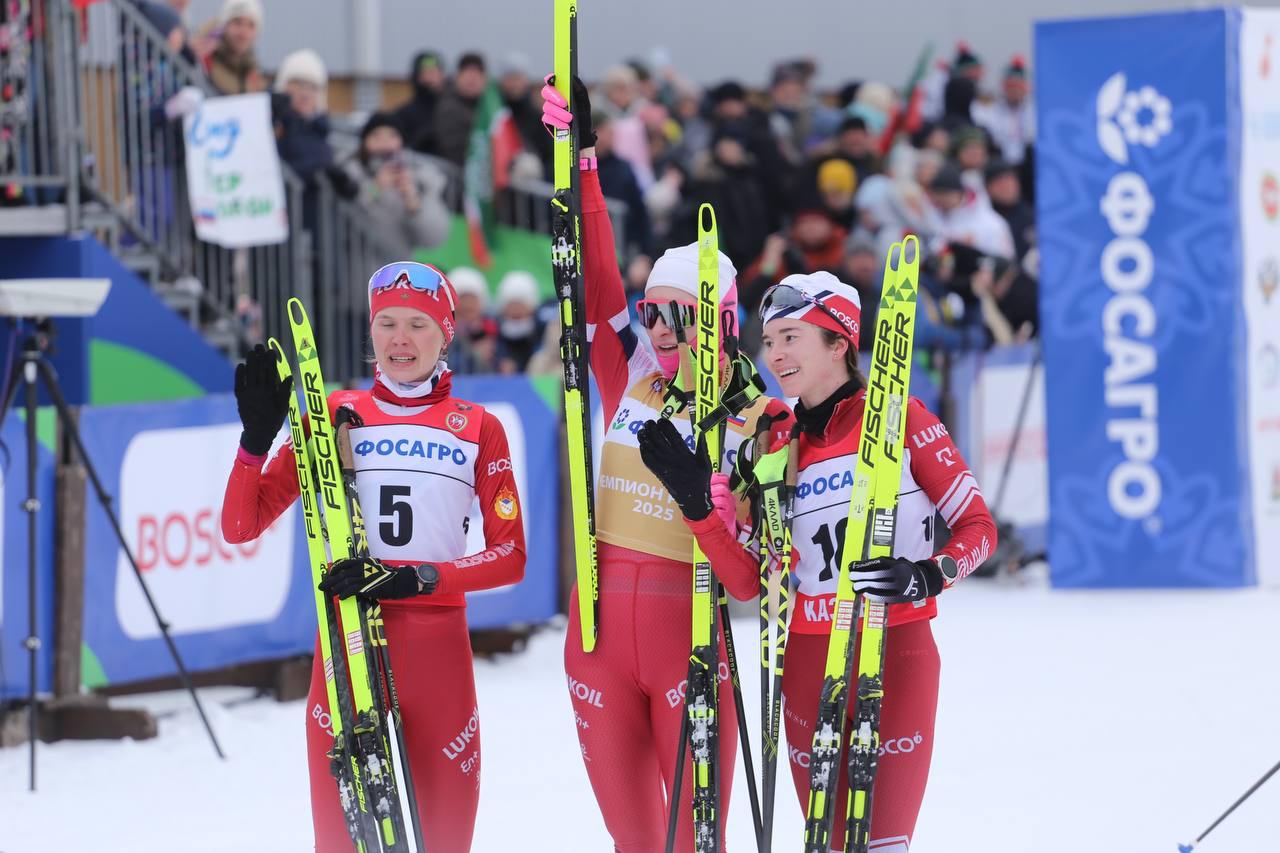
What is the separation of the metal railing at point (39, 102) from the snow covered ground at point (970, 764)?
301cm

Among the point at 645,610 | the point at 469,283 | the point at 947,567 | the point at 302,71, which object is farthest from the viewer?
the point at 469,283

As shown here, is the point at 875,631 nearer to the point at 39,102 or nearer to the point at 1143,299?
the point at 39,102

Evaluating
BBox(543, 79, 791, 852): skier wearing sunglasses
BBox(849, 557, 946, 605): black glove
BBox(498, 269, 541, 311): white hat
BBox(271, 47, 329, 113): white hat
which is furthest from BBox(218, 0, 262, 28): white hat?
BBox(849, 557, 946, 605): black glove

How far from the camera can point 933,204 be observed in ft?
44.8

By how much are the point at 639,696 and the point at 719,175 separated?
9.10 m

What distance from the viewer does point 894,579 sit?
12.5 feet

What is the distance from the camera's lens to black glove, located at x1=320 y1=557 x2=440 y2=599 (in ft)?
13.1

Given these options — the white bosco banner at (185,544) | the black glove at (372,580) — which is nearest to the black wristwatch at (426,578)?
the black glove at (372,580)

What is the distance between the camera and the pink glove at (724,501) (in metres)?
4.11

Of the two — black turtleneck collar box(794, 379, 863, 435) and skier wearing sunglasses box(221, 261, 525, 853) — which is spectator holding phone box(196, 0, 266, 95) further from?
→ black turtleneck collar box(794, 379, 863, 435)

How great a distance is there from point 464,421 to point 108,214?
6.27m

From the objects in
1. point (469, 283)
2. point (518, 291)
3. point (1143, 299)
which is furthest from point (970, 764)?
point (518, 291)

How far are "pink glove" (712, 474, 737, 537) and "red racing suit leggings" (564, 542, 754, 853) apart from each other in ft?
1.04

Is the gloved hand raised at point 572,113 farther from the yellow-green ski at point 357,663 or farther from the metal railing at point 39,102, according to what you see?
the metal railing at point 39,102
